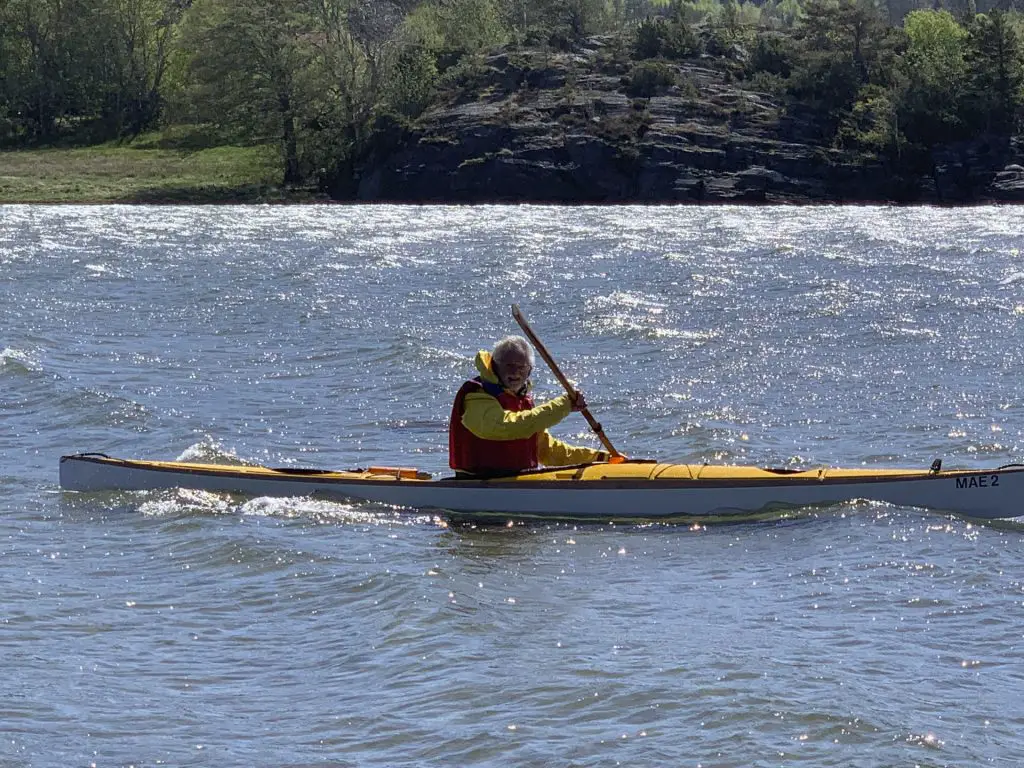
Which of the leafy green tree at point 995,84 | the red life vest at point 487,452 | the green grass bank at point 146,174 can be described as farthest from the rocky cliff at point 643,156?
the red life vest at point 487,452

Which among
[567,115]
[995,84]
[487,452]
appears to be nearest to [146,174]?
[567,115]

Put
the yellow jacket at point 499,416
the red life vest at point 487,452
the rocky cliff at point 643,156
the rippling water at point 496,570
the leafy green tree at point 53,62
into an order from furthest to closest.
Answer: the leafy green tree at point 53,62 < the rocky cliff at point 643,156 < the red life vest at point 487,452 < the yellow jacket at point 499,416 < the rippling water at point 496,570

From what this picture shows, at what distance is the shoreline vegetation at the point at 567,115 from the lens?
178 ft

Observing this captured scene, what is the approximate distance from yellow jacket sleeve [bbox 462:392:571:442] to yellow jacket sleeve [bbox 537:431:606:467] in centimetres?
67

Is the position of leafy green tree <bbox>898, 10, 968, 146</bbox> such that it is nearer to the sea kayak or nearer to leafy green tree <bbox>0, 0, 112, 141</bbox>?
leafy green tree <bbox>0, 0, 112, 141</bbox>

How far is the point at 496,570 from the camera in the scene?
8.41 m

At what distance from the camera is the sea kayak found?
9203 millimetres

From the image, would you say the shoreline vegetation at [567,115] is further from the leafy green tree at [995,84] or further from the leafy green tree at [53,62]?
the leafy green tree at [53,62]

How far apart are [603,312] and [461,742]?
14.9 metres

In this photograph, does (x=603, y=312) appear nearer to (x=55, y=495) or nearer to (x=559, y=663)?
(x=55, y=495)

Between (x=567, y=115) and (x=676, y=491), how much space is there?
49287 mm

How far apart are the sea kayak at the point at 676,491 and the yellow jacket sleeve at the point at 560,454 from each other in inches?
11.2

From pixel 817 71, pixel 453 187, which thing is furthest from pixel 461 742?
pixel 817 71

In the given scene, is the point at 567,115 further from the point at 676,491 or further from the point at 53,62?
the point at 676,491
